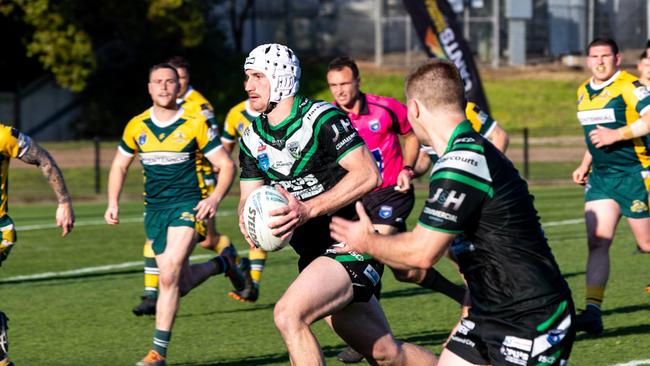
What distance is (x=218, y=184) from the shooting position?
31.7ft

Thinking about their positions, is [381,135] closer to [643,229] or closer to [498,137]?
[498,137]

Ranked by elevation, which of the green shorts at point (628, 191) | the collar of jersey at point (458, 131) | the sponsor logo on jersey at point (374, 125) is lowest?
the green shorts at point (628, 191)

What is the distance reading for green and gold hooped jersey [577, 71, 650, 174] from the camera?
10102mm

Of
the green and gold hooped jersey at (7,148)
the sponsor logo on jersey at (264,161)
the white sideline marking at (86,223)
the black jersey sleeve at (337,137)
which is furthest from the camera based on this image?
the white sideline marking at (86,223)

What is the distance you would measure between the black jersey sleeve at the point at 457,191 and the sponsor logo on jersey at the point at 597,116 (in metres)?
5.11

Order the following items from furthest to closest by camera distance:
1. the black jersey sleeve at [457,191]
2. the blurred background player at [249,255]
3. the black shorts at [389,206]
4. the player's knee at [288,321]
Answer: the blurred background player at [249,255], the black shorts at [389,206], the player's knee at [288,321], the black jersey sleeve at [457,191]

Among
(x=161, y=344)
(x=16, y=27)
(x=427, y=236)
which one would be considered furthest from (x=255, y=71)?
(x=16, y=27)

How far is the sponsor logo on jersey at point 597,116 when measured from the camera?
401 inches

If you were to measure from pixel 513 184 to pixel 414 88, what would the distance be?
26.4 inches

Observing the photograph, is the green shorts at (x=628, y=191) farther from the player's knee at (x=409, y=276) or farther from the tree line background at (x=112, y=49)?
the tree line background at (x=112, y=49)

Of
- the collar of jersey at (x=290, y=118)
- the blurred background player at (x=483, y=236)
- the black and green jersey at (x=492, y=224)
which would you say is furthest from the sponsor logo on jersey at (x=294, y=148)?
the black and green jersey at (x=492, y=224)

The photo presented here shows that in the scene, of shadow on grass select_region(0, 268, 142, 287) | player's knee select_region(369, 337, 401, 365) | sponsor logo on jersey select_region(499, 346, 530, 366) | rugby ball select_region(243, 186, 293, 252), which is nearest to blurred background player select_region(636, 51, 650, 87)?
player's knee select_region(369, 337, 401, 365)

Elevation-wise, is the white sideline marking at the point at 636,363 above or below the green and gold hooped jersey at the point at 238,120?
below

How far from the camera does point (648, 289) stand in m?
11.2
